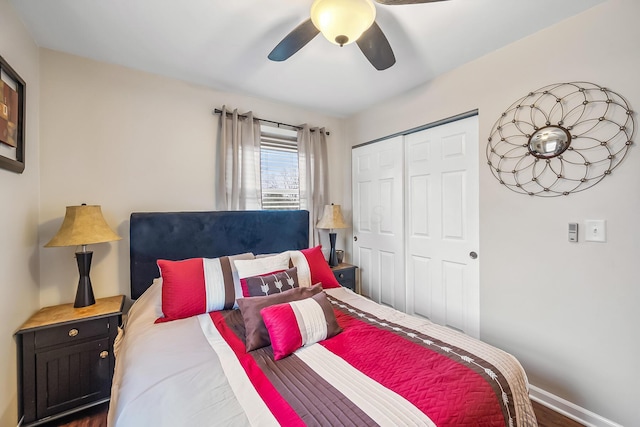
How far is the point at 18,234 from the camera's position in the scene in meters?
1.67

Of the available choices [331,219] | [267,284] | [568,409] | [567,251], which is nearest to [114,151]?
[267,284]

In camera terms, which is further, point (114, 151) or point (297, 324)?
point (114, 151)

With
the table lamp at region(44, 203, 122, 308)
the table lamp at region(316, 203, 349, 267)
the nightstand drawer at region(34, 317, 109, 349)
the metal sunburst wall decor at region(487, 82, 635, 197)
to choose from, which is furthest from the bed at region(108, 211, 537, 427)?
the metal sunburst wall decor at region(487, 82, 635, 197)

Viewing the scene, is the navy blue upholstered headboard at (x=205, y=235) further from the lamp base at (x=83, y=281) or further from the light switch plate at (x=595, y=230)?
the light switch plate at (x=595, y=230)

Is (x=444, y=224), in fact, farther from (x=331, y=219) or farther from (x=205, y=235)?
(x=205, y=235)

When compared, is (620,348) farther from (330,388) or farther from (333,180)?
(333,180)

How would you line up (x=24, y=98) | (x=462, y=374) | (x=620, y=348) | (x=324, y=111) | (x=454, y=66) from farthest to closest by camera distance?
1. (x=324, y=111)
2. (x=454, y=66)
3. (x=24, y=98)
4. (x=620, y=348)
5. (x=462, y=374)

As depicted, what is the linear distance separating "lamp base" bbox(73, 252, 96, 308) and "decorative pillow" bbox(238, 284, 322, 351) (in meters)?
1.19

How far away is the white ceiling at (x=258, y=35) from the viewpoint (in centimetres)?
161

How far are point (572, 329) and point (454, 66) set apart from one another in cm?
210

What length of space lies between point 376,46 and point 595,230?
5.61 ft

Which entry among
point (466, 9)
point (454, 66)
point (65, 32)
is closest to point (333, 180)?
point (454, 66)

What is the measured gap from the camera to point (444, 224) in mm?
2498

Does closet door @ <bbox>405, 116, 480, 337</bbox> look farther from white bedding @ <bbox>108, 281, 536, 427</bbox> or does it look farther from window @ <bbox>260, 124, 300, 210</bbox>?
window @ <bbox>260, 124, 300, 210</bbox>
